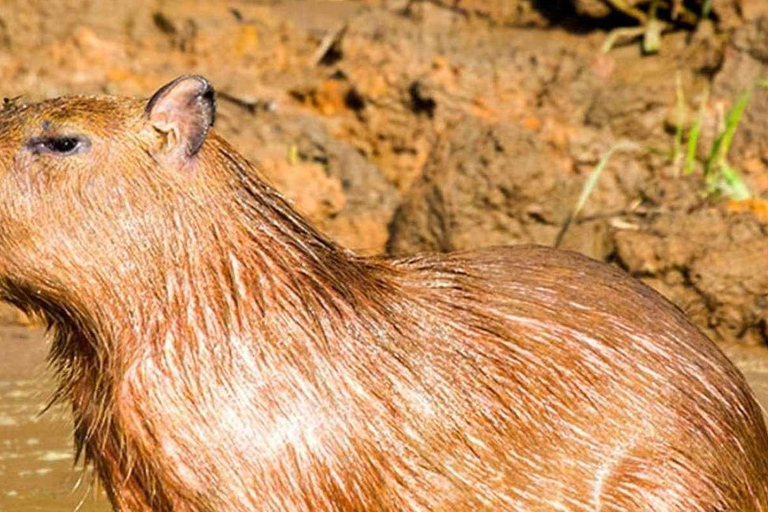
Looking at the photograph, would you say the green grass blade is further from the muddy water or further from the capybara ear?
the capybara ear

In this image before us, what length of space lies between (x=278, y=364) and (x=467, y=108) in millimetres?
5004

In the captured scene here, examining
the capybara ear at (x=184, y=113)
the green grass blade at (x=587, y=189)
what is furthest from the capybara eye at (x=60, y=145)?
the green grass blade at (x=587, y=189)

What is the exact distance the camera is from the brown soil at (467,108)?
330 inches

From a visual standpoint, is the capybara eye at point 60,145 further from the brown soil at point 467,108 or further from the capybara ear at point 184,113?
the brown soil at point 467,108

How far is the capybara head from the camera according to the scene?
179 inches

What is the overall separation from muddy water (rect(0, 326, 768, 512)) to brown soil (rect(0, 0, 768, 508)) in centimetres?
9

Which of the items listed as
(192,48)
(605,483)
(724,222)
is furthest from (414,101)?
(605,483)

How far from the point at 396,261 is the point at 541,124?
14.1 ft

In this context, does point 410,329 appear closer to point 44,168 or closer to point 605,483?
point 605,483

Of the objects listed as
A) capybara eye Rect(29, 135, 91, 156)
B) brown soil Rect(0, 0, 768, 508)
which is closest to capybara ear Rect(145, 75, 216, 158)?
capybara eye Rect(29, 135, 91, 156)

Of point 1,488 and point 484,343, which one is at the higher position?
point 484,343

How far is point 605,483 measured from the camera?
15.4ft

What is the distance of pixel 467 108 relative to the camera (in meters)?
9.45

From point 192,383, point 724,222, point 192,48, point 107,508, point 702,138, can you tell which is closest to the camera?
point 192,383
